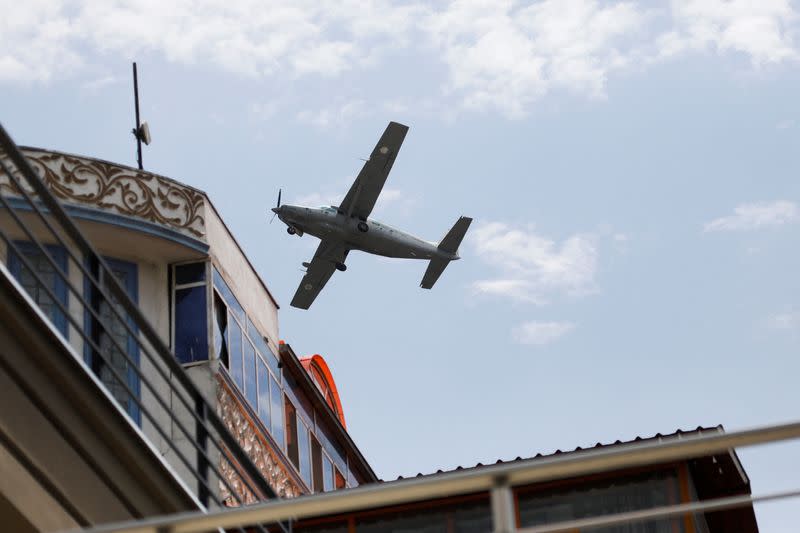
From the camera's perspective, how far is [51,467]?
6613 millimetres

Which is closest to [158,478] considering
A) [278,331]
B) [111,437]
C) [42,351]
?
[111,437]

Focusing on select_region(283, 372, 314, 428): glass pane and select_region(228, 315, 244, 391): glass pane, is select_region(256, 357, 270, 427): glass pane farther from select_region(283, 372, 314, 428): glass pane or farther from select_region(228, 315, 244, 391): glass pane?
select_region(283, 372, 314, 428): glass pane

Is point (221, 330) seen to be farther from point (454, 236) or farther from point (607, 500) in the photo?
point (454, 236)

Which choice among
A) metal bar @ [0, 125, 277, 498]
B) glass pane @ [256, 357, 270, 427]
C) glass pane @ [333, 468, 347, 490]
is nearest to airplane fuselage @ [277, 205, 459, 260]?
glass pane @ [333, 468, 347, 490]

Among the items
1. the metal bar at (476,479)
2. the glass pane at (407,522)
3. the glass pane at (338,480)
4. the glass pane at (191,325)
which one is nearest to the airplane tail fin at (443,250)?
the glass pane at (338,480)

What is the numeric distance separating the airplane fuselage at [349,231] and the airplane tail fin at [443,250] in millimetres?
1444

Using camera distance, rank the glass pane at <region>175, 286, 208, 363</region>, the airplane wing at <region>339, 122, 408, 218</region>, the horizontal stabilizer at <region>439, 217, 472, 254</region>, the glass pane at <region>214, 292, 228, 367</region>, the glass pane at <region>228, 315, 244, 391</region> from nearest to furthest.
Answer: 1. the glass pane at <region>175, 286, 208, 363</region>
2. the glass pane at <region>214, 292, 228, 367</region>
3. the glass pane at <region>228, 315, 244, 391</region>
4. the airplane wing at <region>339, 122, 408, 218</region>
5. the horizontal stabilizer at <region>439, 217, 472, 254</region>

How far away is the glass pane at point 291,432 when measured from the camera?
71.7 ft

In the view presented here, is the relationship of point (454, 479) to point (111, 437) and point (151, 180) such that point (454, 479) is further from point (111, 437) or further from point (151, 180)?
point (151, 180)

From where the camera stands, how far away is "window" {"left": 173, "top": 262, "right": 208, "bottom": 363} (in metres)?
19.8

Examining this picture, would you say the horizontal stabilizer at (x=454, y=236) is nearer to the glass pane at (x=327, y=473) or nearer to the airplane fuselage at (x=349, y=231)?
the airplane fuselage at (x=349, y=231)

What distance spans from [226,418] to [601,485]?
602cm

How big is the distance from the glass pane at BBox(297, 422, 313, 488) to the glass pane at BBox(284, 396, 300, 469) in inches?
5.3

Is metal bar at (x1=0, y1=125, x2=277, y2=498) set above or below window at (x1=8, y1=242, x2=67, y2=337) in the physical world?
below
